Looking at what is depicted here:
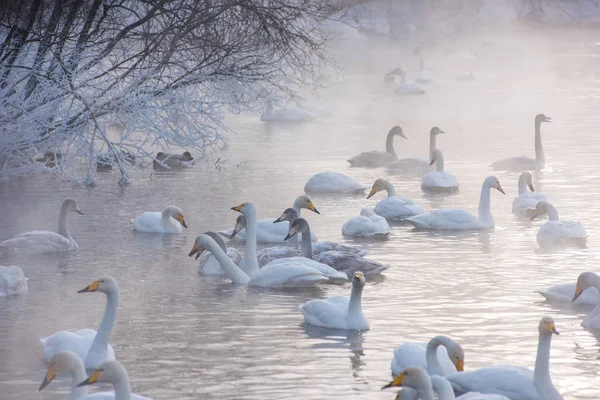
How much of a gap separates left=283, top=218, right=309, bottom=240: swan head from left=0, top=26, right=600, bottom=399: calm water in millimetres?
910

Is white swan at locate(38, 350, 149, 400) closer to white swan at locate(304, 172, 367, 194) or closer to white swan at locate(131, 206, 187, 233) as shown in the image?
white swan at locate(131, 206, 187, 233)

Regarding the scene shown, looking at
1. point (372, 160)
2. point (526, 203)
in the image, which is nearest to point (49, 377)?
point (526, 203)

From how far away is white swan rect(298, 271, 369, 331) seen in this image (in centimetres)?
932

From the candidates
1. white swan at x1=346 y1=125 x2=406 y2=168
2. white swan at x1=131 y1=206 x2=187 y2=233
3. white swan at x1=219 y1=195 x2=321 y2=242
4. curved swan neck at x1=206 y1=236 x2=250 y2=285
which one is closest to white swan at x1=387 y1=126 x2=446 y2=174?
white swan at x1=346 y1=125 x2=406 y2=168

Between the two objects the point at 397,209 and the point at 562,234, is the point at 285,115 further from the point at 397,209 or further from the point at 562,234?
the point at 562,234

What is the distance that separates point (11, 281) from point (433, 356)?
14.3ft

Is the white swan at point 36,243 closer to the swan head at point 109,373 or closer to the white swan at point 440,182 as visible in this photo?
the white swan at point 440,182

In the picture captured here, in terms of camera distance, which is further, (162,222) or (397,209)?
(397,209)

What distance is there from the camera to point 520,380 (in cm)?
742

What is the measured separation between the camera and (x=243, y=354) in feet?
28.9

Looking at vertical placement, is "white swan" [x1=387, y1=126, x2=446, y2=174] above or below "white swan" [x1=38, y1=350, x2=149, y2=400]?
above

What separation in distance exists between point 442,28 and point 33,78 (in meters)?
58.5

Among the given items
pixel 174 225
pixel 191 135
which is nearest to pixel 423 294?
pixel 174 225

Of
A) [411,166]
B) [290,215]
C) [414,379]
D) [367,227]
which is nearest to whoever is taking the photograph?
[414,379]
